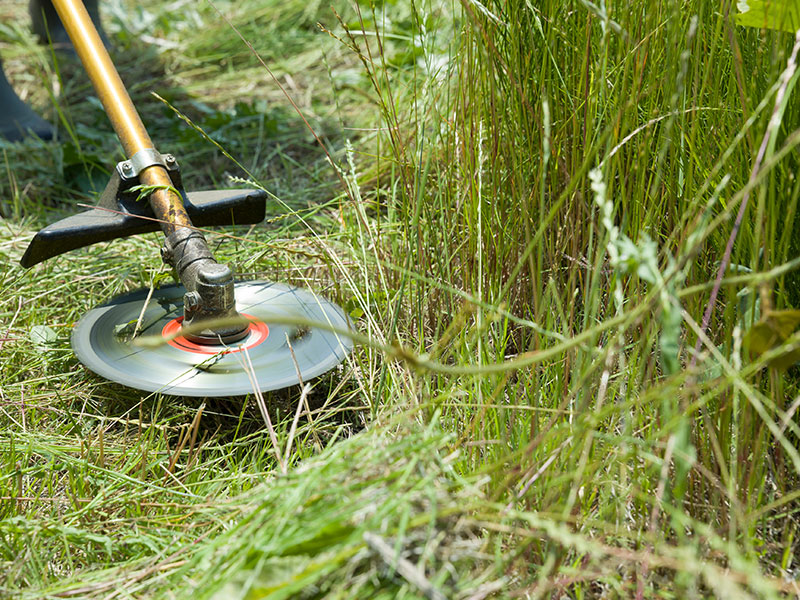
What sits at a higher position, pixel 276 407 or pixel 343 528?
pixel 343 528

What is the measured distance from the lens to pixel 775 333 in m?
0.86

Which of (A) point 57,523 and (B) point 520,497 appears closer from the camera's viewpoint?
(B) point 520,497

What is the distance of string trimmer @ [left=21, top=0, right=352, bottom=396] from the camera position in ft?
4.79

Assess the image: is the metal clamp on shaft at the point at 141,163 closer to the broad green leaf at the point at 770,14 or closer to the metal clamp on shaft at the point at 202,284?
the metal clamp on shaft at the point at 202,284

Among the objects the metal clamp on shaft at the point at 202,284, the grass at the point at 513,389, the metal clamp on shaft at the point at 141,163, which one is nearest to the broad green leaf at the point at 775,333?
the grass at the point at 513,389

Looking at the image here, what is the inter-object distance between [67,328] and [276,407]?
1.79ft

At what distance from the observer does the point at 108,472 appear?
126cm

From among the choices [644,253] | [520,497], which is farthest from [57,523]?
[644,253]

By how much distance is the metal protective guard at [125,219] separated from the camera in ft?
5.22

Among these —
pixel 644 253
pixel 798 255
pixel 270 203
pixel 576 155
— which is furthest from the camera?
pixel 270 203

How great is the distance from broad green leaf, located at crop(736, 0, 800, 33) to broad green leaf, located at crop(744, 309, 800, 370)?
38 centimetres

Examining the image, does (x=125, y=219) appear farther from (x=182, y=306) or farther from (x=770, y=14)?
(x=770, y=14)

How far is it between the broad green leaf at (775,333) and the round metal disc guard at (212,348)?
71 cm

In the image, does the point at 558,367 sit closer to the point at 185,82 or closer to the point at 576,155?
the point at 576,155
